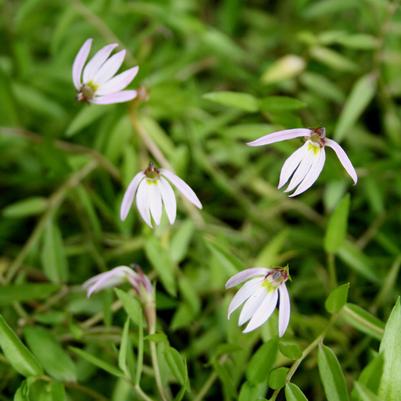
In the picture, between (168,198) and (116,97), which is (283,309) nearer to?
(168,198)

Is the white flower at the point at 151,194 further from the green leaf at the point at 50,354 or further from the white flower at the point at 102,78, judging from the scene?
the green leaf at the point at 50,354

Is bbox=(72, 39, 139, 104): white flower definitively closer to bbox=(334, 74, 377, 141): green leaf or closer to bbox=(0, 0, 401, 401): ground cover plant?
bbox=(0, 0, 401, 401): ground cover plant

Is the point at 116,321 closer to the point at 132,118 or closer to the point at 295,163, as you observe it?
the point at 132,118

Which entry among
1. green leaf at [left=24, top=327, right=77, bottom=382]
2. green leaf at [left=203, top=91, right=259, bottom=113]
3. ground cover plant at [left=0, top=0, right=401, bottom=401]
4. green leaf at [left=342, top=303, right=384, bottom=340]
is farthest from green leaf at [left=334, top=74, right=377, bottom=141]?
green leaf at [left=24, top=327, right=77, bottom=382]

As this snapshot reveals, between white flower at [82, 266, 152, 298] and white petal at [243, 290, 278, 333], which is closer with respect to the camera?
white petal at [243, 290, 278, 333]

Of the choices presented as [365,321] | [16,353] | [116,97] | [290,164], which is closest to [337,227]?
[365,321]

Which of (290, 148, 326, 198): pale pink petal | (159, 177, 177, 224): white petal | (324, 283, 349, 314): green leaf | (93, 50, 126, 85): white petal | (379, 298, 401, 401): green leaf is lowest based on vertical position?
(379, 298, 401, 401): green leaf
